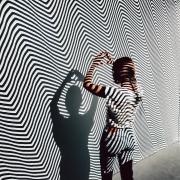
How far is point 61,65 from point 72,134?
99 centimetres

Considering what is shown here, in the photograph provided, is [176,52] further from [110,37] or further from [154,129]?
[110,37]

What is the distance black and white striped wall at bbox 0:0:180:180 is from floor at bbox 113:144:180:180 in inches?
7.5

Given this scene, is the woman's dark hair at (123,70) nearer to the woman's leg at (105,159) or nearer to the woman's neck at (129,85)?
the woman's neck at (129,85)

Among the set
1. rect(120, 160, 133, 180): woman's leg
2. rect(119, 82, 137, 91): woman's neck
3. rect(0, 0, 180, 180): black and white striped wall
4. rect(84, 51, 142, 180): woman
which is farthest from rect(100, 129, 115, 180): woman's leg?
rect(0, 0, 180, 180): black and white striped wall

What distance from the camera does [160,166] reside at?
6.22 metres

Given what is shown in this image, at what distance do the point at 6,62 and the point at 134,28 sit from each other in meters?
3.09

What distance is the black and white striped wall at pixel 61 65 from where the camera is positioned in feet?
13.3

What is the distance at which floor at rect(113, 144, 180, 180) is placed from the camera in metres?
5.70

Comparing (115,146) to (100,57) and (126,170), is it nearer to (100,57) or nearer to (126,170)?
(126,170)

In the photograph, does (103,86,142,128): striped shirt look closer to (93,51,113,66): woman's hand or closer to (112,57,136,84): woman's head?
(112,57,136,84): woman's head

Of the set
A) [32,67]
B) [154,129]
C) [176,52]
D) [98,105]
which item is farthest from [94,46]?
[176,52]

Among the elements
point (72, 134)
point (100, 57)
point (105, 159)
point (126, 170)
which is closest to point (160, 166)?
point (72, 134)

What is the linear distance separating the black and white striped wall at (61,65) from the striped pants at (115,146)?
0.86 metres

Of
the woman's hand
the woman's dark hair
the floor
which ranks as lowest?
the floor
